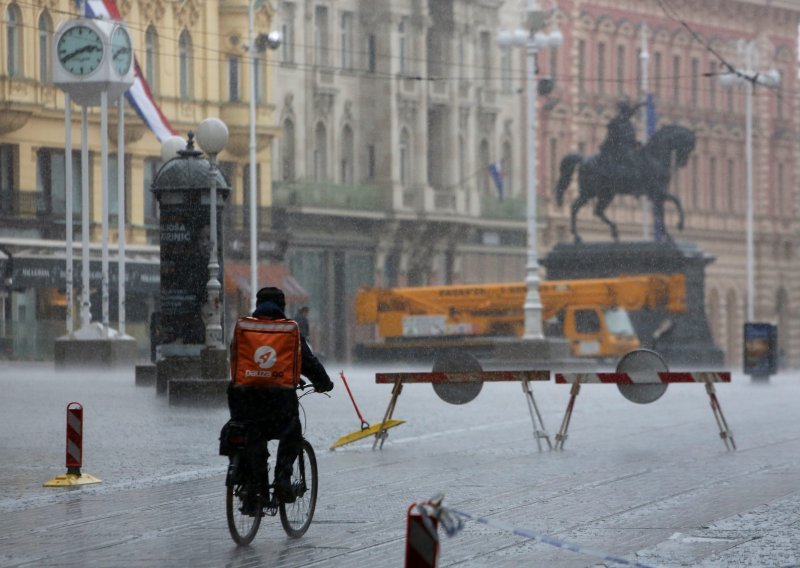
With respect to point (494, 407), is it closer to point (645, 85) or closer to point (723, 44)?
point (645, 85)

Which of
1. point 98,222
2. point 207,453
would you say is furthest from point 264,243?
point 207,453

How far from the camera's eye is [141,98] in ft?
158

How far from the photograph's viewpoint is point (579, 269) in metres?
60.3

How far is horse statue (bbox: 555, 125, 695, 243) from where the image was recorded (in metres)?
60.1

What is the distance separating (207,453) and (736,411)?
12278 millimetres

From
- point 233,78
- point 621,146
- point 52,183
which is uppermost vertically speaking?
point 233,78

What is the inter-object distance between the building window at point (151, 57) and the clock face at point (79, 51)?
17448 millimetres

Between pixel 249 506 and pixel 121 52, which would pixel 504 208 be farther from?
pixel 249 506

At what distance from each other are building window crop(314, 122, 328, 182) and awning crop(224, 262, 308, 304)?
4.30 m

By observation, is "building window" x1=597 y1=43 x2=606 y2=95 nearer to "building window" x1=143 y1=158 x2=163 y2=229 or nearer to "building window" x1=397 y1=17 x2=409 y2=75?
"building window" x1=397 y1=17 x2=409 y2=75

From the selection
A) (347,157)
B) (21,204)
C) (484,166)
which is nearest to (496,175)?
(484,166)

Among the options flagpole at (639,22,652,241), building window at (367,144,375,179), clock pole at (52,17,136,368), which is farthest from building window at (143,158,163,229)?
flagpole at (639,22,652,241)

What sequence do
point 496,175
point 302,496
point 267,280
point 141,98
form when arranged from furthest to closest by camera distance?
1. point 496,175
2. point 267,280
3. point 141,98
4. point 302,496

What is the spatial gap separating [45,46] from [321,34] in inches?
571
